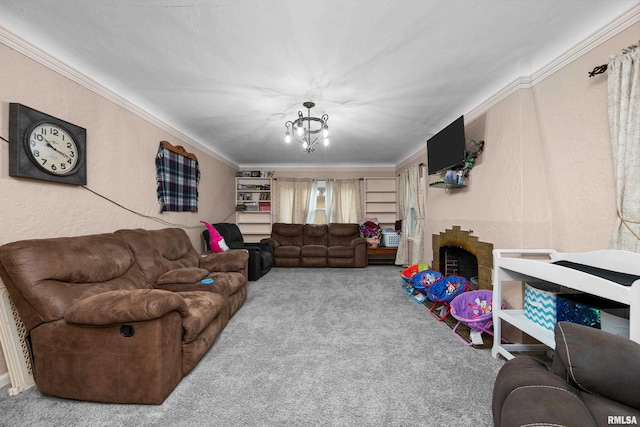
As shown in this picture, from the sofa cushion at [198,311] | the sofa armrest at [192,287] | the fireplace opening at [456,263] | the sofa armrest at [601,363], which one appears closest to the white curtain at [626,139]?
the sofa armrest at [601,363]

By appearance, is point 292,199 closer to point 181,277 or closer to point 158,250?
Result: point 158,250

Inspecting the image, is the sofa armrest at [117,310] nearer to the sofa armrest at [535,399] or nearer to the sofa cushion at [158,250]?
the sofa cushion at [158,250]

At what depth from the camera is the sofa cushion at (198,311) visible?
178cm

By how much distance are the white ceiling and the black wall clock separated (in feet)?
1.79

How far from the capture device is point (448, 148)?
3242mm

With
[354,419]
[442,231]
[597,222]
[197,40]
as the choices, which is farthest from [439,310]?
[197,40]

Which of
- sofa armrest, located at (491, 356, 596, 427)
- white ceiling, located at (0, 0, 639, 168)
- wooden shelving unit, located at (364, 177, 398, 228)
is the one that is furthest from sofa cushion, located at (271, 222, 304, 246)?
sofa armrest, located at (491, 356, 596, 427)

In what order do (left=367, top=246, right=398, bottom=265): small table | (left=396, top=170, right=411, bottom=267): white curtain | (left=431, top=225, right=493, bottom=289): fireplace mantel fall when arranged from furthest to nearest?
1. (left=367, top=246, right=398, bottom=265): small table
2. (left=396, top=170, right=411, bottom=267): white curtain
3. (left=431, top=225, right=493, bottom=289): fireplace mantel

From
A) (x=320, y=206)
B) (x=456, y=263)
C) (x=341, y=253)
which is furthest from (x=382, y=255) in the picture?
(x=456, y=263)

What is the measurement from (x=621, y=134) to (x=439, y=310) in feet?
7.24

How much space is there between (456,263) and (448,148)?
173cm

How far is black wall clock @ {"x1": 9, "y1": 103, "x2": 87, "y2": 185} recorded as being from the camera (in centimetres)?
178

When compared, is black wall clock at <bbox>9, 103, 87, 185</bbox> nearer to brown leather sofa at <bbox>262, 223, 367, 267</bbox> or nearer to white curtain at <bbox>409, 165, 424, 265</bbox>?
brown leather sofa at <bbox>262, 223, 367, 267</bbox>

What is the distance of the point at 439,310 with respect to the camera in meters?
3.04
